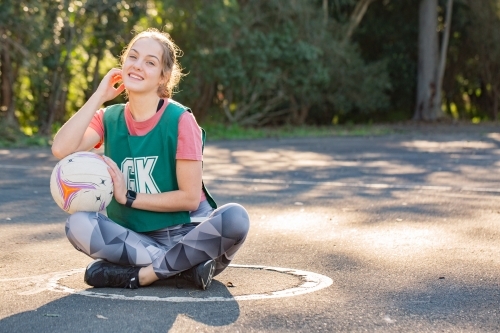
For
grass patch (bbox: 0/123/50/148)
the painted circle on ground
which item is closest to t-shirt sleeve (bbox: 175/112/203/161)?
the painted circle on ground

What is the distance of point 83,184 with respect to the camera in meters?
5.23

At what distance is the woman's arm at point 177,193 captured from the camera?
530 centimetres

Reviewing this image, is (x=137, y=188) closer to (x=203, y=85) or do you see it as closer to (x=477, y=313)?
(x=477, y=313)

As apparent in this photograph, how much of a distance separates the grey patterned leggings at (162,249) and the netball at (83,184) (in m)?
0.07

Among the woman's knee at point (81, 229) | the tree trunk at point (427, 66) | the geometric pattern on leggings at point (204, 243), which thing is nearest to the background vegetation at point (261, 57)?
the tree trunk at point (427, 66)

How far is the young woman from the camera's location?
5188 millimetres

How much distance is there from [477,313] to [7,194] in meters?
6.60

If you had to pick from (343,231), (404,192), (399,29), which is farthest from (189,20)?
(343,231)

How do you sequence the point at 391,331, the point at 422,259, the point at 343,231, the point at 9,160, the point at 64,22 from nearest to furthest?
the point at 391,331 < the point at 422,259 < the point at 343,231 < the point at 9,160 < the point at 64,22

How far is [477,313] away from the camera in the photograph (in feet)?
15.5

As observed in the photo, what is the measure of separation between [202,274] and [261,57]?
19.0 m

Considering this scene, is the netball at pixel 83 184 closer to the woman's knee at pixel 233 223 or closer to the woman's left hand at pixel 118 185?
the woman's left hand at pixel 118 185

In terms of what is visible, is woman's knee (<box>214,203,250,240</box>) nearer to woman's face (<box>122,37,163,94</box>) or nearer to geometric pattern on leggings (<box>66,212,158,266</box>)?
geometric pattern on leggings (<box>66,212,158,266</box>)

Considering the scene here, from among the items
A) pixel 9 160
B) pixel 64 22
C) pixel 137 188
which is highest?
pixel 64 22
